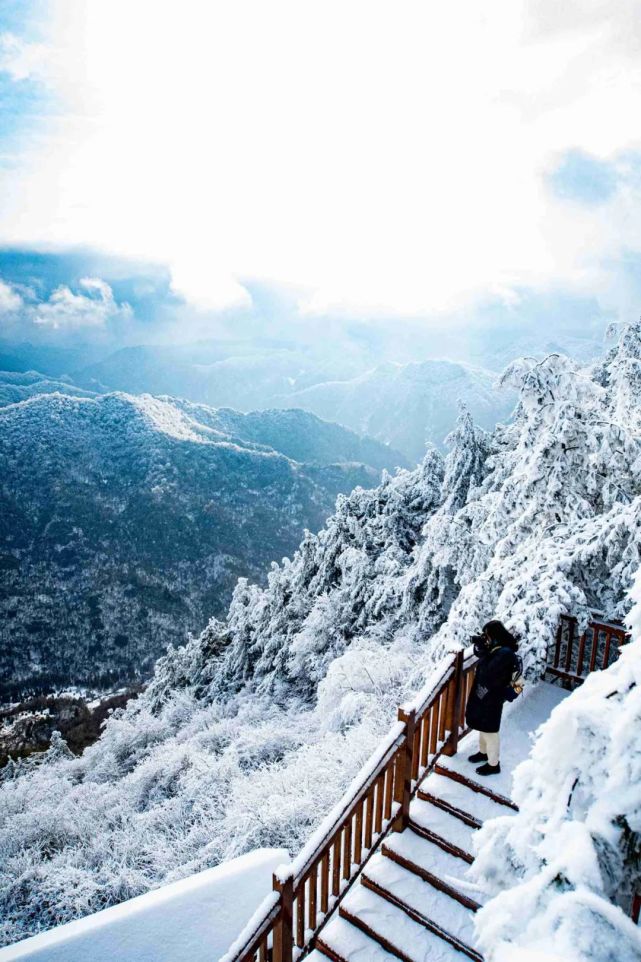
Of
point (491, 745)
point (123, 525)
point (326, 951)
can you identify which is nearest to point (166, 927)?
point (326, 951)

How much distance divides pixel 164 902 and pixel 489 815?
380 cm

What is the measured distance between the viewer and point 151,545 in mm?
130625

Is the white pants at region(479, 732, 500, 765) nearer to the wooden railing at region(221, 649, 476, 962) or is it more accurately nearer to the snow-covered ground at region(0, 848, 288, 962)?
the wooden railing at region(221, 649, 476, 962)

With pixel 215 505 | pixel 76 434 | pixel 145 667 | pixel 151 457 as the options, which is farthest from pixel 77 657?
pixel 76 434

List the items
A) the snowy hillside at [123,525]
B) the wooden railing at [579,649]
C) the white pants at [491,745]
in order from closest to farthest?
1. the white pants at [491,745]
2. the wooden railing at [579,649]
3. the snowy hillside at [123,525]

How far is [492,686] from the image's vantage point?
208 inches

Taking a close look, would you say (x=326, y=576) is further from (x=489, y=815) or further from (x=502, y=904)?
(x=502, y=904)

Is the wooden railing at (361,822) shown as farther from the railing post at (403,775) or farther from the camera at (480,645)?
the camera at (480,645)

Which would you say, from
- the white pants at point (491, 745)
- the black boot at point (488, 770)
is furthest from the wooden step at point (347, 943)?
the white pants at point (491, 745)

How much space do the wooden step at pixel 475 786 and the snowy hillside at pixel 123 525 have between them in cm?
8970

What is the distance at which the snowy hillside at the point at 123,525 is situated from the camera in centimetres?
9381

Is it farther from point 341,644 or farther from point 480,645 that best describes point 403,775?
point 341,644

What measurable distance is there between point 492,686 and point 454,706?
2.14 ft

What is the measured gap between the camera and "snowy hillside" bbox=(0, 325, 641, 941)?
25.6 ft
